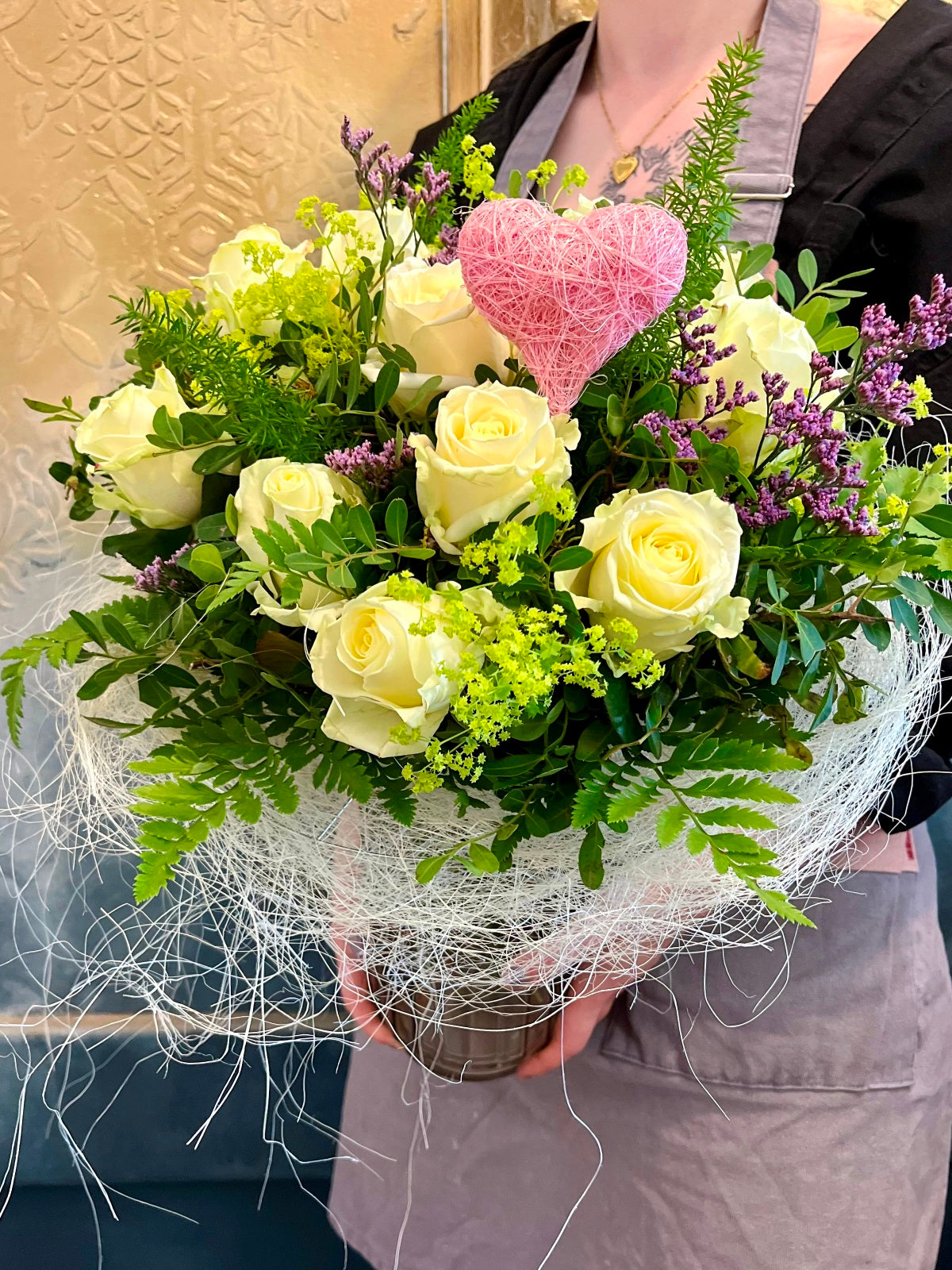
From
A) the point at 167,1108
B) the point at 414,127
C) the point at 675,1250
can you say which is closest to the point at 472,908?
the point at 675,1250

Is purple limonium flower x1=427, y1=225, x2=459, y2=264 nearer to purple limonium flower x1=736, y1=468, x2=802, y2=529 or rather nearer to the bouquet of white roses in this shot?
the bouquet of white roses

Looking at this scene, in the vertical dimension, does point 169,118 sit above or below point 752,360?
above

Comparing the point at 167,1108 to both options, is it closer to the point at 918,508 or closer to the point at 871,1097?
the point at 871,1097

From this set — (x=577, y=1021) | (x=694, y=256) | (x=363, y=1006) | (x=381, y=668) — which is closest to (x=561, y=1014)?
(x=577, y=1021)

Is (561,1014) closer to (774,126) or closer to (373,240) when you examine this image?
(373,240)

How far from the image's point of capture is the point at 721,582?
1.28 feet

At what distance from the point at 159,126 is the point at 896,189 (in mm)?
835

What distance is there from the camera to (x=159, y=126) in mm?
1091

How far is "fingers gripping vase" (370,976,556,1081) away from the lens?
626 millimetres

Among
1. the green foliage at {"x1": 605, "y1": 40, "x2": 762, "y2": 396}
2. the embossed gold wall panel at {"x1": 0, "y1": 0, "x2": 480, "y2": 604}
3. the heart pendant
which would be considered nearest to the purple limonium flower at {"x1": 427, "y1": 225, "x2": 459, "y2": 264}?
the green foliage at {"x1": 605, "y1": 40, "x2": 762, "y2": 396}

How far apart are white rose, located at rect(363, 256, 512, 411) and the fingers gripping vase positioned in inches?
15.0

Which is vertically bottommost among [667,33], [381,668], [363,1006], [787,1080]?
[787,1080]

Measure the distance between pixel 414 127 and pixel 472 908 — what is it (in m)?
0.96

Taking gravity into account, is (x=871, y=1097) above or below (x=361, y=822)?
below
